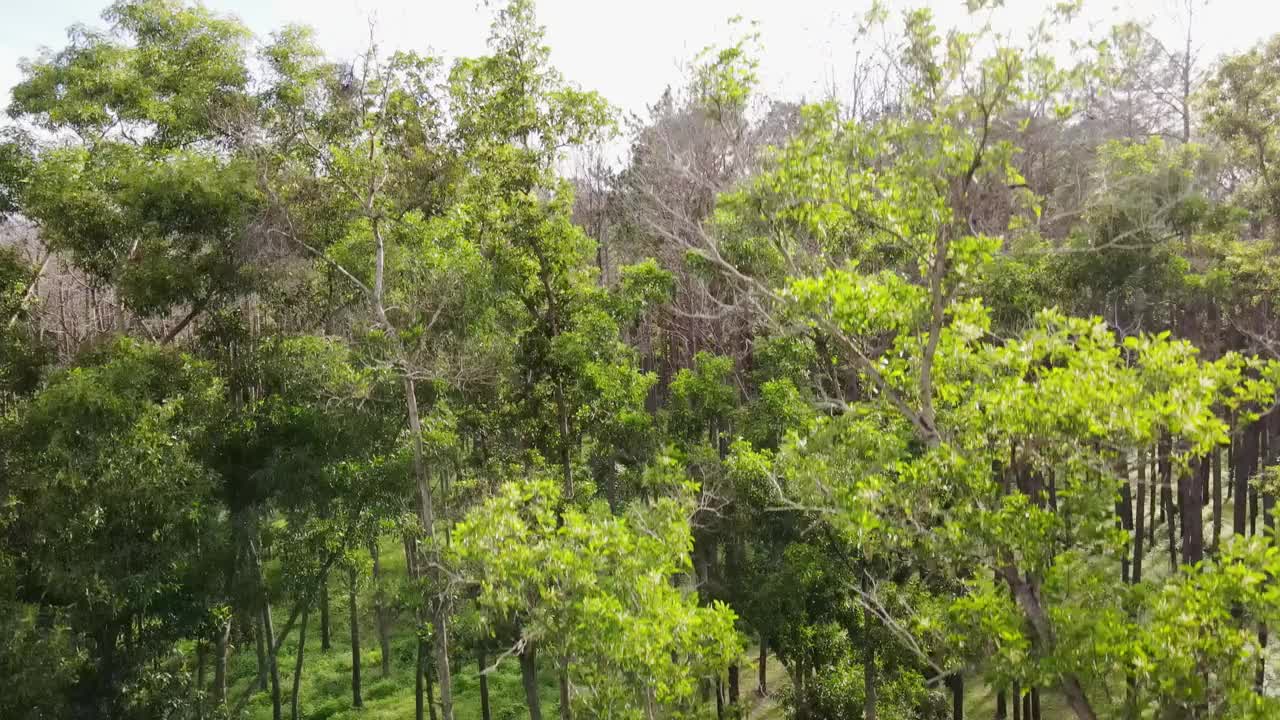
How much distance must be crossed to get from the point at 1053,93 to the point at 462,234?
32.6 feet

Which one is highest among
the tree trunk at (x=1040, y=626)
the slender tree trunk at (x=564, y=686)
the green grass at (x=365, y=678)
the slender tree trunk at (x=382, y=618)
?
the tree trunk at (x=1040, y=626)

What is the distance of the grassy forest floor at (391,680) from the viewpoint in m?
20.2

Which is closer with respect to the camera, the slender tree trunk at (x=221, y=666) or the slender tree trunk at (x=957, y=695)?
the slender tree trunk at (x=957, y=695)

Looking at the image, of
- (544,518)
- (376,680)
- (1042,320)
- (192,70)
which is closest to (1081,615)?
(1042,320)

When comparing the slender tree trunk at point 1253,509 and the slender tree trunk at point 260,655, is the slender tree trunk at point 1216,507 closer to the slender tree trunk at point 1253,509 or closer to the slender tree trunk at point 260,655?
the slender tree trunk at point 1253,509

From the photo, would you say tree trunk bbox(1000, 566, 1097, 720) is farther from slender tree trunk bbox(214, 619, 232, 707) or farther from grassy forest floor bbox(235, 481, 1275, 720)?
slender tree trunk bbox(214, 619, 232, 707)

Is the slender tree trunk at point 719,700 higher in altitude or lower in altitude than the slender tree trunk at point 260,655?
higher

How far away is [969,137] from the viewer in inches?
243

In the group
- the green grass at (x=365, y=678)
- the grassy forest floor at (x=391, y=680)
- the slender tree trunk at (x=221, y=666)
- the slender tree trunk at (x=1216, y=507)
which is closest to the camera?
the slender tree trunk at (x=221, y=666)

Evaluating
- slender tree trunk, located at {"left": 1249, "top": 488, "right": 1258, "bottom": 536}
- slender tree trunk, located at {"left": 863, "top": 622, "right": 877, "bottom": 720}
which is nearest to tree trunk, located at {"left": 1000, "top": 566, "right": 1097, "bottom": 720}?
slender tree trunk, located at {"left": 863, "top": 622, "right": 877, "bottom": 720}

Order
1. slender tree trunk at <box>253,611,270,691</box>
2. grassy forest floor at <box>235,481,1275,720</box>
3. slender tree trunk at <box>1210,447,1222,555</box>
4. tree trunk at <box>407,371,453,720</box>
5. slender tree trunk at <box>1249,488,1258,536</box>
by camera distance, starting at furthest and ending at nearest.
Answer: slender tree trunk at <box>1249,488,1258,536</box>, grassy forest floor at <box>235,481,1275,720</box>, slender tree trunk at <box>253,611,270,691</box>, slender tree trunk at <box>1210,447,1222,555</box>, tree trunk at <box>407,371,453,720</box>

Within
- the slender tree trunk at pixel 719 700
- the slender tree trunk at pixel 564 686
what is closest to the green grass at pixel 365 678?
the slender tree trunk at pixel 719 700

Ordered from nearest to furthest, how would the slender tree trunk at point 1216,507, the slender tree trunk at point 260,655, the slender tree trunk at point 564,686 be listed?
the slender tree trunk at point 564,686 → the slender tree trunk at point 1216,507 → the slender tree trunk at point 260,655

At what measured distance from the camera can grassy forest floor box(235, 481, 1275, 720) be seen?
20172mm
